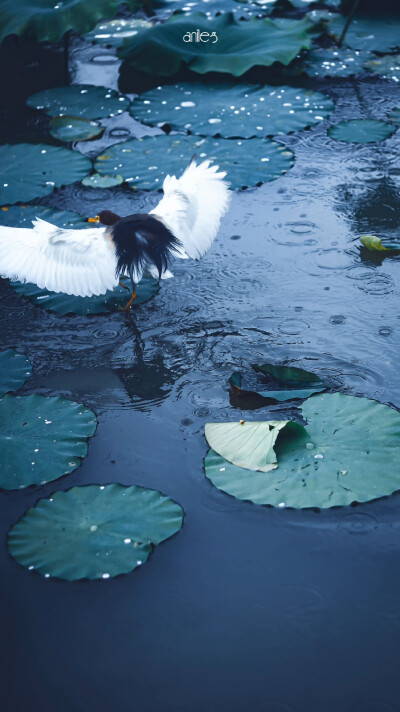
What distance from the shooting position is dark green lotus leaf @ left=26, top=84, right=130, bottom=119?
506 centimetres

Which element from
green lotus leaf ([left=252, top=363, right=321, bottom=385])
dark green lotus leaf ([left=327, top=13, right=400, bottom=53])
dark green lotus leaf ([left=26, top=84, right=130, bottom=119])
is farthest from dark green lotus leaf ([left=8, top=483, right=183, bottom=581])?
dark green lotus leaf ([left=327, top=13, right=400, bottom=53])

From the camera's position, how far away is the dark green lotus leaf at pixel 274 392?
111 inches

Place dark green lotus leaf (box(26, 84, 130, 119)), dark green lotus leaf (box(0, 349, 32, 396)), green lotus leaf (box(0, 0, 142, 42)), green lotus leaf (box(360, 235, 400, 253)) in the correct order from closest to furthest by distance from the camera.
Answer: dark green lotus leaf (box(0, 349, 32, 396)) < green lotus leaf (box(360, 235, 400, 253)) < green lotus leaf (box(0, 0, 142, 42)) < dark green lotus leaf (box(26, 84, 130, 119))

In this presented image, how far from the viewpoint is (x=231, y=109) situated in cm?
495

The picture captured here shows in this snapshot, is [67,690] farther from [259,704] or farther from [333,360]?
[333,360]

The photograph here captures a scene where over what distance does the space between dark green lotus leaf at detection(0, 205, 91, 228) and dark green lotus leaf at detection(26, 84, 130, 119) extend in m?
1.34

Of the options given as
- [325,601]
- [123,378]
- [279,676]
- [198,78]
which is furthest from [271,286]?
[198,78]

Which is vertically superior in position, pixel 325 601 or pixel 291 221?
pixel 291 221

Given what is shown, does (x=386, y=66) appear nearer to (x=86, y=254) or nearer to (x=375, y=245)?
(x=375, y=245)

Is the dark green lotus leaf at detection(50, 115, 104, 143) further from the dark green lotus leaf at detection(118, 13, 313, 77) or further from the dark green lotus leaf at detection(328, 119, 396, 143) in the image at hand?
the dark green lotus leaf at detection(328, 119, 396, 143)

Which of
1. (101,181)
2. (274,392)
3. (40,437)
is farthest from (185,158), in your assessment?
(40,437)

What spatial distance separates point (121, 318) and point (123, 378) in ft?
1.40

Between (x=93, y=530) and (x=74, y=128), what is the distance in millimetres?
3392

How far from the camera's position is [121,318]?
3420mm
